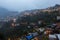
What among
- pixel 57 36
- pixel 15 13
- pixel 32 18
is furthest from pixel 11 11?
pixel 57 36

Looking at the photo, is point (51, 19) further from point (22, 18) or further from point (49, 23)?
point (22, 18)

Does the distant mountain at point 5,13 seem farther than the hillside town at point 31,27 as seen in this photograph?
Yes

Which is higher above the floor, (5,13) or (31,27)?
(5,13)

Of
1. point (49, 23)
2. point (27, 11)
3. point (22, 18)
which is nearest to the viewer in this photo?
point (49, 23)

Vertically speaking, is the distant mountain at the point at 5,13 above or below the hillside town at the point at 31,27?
above

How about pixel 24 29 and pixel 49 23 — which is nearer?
pixel 24 29

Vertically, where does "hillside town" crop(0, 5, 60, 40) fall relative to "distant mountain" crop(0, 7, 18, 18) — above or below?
below

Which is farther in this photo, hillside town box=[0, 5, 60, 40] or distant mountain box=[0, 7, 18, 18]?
distant mountain box=[0, 7, 18, 18]

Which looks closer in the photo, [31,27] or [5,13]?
[31,27]

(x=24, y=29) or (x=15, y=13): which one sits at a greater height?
(x=15, y=13)

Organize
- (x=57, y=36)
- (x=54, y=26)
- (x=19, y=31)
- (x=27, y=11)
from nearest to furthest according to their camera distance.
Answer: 1. (x=57, y=36)
2. (x=19, y=31)
3. (x=54, y=26)
4. (x=27, y=11)
